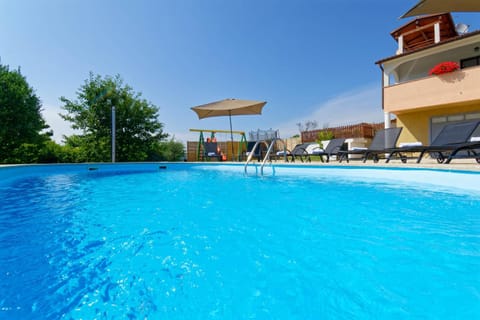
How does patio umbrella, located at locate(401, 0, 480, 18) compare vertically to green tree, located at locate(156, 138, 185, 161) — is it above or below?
above

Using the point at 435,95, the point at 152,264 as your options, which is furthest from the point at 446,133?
the point at 152,264

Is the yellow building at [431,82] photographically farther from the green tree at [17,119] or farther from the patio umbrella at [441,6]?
the green tree at [17,119]

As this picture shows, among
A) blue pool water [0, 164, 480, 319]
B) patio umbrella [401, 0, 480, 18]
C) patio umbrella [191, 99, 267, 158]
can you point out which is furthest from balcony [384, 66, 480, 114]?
blue pool water [0, 164, 480, 319]

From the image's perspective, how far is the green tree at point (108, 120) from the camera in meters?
11.6

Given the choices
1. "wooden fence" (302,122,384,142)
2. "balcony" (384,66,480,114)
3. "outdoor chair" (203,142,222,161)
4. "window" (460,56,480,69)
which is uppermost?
"window" (460,56,480,69)

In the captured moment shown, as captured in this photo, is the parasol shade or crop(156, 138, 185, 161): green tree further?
crop(156, 138, 185, 161): green tree

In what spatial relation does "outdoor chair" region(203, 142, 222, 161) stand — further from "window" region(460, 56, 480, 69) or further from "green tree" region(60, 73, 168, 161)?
"window" region(460, 56, 480, 69)

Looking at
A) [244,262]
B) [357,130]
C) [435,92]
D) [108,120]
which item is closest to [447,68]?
[435,92]

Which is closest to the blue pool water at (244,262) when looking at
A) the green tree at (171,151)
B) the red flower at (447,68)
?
the red flower at (447,68)

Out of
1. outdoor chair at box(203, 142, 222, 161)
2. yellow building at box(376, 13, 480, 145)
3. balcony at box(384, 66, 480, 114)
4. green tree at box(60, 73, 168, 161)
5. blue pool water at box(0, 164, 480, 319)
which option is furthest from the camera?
outdoor chair at box(203, 142, 222, 161)

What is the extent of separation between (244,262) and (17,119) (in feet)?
45.3

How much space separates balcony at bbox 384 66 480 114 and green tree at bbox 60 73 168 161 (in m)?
12.3

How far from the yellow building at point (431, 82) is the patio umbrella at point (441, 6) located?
21.4 ft

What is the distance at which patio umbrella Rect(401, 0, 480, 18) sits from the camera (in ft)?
9.30
